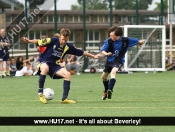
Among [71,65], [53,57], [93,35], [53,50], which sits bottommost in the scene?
[71,65]

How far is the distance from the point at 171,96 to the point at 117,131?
A: 6682mm

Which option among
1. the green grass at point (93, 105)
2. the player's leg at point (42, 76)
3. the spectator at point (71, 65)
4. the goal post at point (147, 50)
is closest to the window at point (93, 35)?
the goal post at point (147, 50)

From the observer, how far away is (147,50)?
30.4 meters

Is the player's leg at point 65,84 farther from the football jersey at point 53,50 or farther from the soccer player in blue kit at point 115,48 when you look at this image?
the soccer player in blue kit at point 115,48

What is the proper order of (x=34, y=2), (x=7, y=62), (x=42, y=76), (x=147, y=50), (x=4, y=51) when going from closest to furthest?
(x=42, y=76)
(x=4, y=51)
(x=7, y=62)
(x=147, y=50)
(x=34, y=2)

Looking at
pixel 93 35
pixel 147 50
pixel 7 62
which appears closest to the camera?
pixel 7 62

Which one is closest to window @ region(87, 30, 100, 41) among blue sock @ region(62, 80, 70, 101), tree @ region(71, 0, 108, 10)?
tree @ region(71, 0, 108, 10)

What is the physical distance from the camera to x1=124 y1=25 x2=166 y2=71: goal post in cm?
2977

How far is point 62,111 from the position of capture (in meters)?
11.5

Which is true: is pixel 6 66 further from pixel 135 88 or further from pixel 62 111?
pixel 62 111

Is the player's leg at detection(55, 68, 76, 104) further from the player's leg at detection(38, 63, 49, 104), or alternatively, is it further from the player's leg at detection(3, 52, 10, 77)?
the player's leg at detection(3, 52, 10, 77)

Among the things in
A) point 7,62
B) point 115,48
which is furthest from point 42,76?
point 7,62

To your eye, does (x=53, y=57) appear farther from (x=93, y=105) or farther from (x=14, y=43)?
(x=14, y=43)

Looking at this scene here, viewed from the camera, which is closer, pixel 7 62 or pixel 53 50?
pixel 53 50
